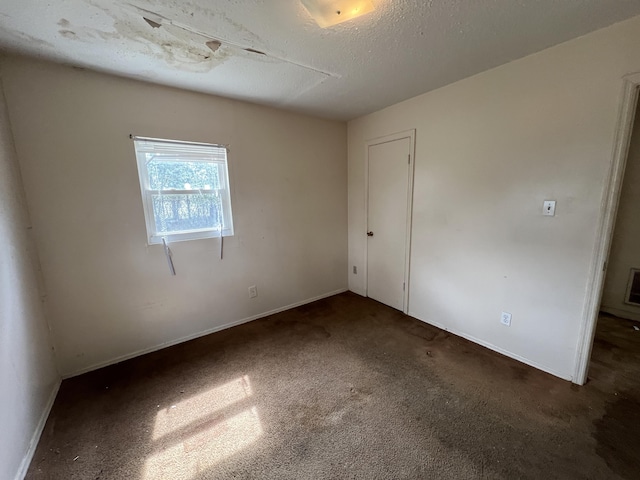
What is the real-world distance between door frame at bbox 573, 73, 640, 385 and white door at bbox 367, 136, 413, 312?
4.53 ft

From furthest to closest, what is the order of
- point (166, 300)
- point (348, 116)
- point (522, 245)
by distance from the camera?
point (348, 116)
point (166, 300)
point (522, 245)

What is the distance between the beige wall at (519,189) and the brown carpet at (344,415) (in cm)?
38

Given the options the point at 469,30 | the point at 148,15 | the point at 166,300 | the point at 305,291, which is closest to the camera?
the point at 148,15

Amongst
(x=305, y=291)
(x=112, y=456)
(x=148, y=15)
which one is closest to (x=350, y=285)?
(x=305, y=291)

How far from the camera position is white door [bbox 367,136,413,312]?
274cm

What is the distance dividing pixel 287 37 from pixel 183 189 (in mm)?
1477

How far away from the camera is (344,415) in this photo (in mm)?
1603

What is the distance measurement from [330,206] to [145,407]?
8.39 feet

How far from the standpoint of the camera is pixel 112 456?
138cm

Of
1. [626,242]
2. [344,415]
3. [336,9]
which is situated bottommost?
[344,415]

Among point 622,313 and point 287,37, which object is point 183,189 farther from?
point 622,313

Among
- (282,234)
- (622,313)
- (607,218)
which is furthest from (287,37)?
(622,313)

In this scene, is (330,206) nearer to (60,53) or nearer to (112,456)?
(60,53)

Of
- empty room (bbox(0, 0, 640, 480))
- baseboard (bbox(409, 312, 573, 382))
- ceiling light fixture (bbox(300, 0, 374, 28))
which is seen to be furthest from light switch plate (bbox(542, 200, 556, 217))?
ceiling light fixture (bbox(300, 0, 374, 28))
